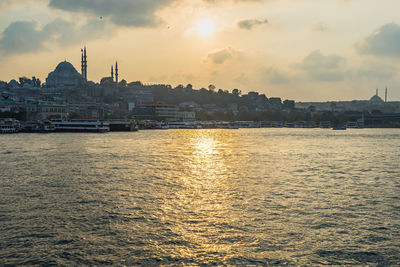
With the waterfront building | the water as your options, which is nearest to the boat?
the water

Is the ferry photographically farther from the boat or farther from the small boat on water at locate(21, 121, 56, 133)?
the boat

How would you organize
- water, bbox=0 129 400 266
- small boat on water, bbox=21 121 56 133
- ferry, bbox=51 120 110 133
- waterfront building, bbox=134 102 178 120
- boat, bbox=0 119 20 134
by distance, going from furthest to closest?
waterfront building, bbox=134 102 178 120 < small boat on water, bbox=21 121 56 133 < ferry, bbox=51 120 110 133 < boat, bbox=0 119 20 134 < water, bbox=0 129 400 266

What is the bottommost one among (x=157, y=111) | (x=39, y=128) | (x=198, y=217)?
(x=198, y=217)

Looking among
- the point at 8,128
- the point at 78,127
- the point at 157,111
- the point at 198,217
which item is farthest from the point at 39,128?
the point at 198,217

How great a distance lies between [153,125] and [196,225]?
367 feet

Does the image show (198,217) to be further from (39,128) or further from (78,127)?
(39,128)

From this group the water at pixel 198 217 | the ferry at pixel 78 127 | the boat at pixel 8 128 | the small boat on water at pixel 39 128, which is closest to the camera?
the water at pixel 198 217

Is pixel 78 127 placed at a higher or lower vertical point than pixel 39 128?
higher

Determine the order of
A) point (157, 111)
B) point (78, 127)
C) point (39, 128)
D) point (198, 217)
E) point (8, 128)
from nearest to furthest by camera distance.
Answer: point (198, 217), point (8, 128), point (78, 127), point (39, 128), point (157, 111)

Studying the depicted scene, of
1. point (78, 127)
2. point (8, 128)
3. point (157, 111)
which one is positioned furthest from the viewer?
point (157, 111)

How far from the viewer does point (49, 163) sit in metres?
31.2

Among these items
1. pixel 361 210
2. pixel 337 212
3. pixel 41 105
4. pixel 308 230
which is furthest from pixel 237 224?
pixel 41 105

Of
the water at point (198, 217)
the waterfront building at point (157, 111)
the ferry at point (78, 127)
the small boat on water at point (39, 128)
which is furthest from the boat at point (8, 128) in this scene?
the waterfront building at point (157, 111)

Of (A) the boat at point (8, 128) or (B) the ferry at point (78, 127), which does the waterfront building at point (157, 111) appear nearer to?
(B) the ferry at point (78, 127)
